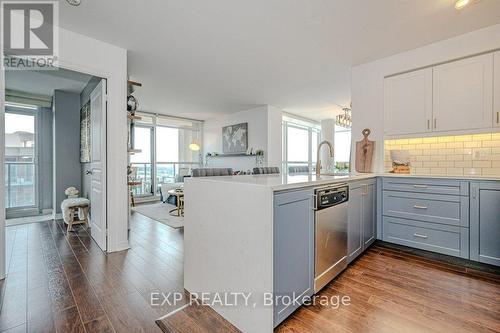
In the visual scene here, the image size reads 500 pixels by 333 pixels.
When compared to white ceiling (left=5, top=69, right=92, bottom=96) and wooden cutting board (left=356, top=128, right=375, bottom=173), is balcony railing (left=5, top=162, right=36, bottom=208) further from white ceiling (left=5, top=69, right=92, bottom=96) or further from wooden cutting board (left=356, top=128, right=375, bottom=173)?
wooden cutting board (left=356, top=128, right=375, bottom=173)

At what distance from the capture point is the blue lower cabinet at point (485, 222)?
2.05 m

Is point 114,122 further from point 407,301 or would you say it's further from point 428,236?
point 428,236

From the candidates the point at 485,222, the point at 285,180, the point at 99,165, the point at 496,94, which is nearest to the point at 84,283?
the point at 99,165

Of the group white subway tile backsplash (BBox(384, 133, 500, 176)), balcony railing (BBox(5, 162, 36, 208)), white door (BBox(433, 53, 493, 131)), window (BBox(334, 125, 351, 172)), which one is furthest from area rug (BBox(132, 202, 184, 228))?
window (BBox(334, 125, 351, 172))

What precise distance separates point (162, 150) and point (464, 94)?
271 inches

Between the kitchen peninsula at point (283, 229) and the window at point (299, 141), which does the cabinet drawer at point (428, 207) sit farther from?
the window at point (299, 141)

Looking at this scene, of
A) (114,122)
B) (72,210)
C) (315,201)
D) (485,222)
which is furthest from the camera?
(72,210)

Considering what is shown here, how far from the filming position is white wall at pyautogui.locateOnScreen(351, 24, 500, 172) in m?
2.40

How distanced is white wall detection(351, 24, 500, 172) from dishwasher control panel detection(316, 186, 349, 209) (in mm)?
1543

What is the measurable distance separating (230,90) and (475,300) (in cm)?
454

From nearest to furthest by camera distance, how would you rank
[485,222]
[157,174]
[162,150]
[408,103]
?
[485,222]
[408,103]
[157,174]
[162,150]

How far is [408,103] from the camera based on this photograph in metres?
2.86

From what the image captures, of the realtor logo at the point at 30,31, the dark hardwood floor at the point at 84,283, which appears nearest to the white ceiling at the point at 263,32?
the realtor logo at the point at 30,31

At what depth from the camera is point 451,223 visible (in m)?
2.29
